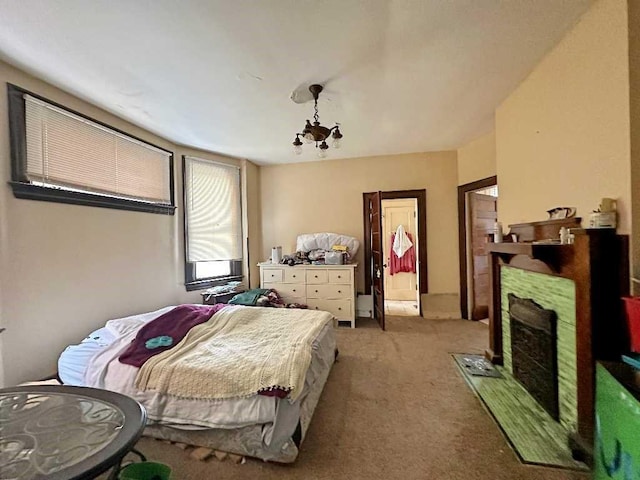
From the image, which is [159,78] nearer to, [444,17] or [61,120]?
[61,120]

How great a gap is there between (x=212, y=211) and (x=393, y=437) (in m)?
3.72

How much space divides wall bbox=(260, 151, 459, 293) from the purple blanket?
8.94 feet

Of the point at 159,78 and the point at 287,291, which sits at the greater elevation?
the point at 159,78

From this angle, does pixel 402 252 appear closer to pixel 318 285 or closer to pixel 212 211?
pixel 318 285

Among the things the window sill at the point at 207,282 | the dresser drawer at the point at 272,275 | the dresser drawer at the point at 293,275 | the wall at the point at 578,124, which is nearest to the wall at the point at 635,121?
the wall at the point at 578,124

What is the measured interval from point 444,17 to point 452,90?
101 cm

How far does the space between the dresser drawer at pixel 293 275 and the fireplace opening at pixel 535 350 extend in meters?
2.74

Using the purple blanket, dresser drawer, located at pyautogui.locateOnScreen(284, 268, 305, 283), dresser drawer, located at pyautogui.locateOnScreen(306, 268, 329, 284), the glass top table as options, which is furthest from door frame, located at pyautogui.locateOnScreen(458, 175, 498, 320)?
the glass top table

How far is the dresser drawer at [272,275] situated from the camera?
4417 millimetres

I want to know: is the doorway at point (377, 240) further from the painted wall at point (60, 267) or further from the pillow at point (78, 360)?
the pillow at point (78, 360)

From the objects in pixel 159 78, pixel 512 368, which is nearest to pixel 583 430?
pixel 512 368

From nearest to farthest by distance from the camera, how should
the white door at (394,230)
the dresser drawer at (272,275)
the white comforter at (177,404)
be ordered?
the white comforter at (177,404), the dresser drawer at (272,275), the white door at (394,230)

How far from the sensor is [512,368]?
2492 millimetres

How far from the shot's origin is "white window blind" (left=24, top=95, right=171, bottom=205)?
7.50 feet
